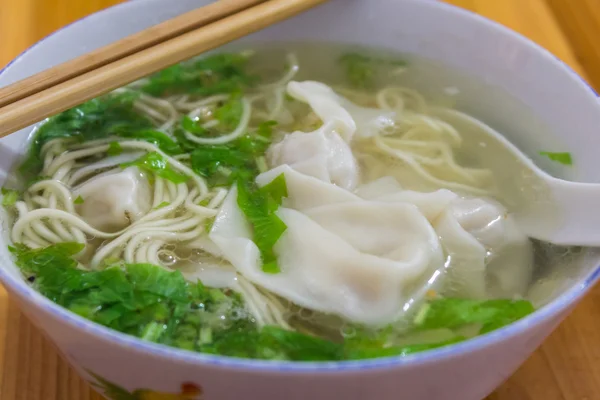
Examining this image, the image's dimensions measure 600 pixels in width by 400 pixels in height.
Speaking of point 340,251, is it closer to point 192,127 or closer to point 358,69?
point 192,127

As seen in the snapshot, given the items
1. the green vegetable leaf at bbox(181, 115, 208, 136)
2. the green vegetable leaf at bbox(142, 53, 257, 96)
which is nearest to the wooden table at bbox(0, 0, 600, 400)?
the green vegetable leaf at bbox(181, 115, 208, 136)

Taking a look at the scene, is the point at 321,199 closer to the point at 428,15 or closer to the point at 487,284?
the point at 487,284

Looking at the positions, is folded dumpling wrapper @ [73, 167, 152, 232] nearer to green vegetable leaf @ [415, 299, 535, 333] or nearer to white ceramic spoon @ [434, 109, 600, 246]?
green vegetable leaf @ [415, 299, 535, 333]

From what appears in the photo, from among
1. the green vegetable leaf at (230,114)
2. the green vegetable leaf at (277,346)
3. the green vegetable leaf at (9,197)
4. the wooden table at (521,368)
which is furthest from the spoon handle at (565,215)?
the green vegetable leaf at (9,197)

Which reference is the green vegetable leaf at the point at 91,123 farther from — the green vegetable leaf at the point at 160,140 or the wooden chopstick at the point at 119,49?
the wooden chopstick at the point at 119,49

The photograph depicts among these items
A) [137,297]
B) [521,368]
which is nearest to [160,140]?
[137,297]
